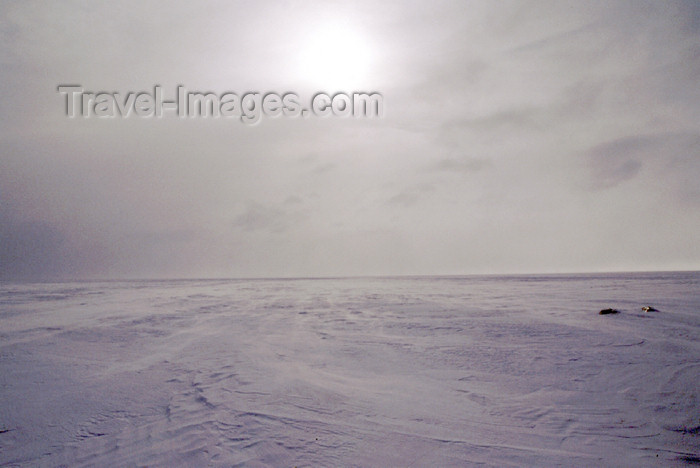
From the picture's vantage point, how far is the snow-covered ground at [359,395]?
3957 mm

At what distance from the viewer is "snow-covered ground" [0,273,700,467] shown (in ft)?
13.0

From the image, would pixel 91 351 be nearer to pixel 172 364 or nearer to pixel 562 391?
pixel 172 364

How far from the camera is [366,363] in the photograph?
23.8ft

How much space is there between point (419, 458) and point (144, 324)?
431 inches

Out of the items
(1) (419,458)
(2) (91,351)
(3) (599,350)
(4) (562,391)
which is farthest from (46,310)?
(3) (599,350)

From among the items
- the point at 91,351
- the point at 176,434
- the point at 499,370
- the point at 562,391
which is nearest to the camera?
the point at 176,434

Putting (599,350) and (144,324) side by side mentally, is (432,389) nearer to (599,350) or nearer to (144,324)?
(599,350)

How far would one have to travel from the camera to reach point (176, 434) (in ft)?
14.1

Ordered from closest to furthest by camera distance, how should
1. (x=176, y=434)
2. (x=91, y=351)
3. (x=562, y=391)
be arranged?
(x=176, y=434)
(x=562, y=391)
(x=91, y=351)

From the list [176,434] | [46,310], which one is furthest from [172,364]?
[46,310]

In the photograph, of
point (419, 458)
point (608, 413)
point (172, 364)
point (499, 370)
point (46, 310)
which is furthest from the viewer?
point (46, 310)

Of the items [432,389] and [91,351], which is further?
[91,351]

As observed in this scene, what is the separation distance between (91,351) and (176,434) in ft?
18.9

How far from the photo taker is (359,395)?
5.59m
